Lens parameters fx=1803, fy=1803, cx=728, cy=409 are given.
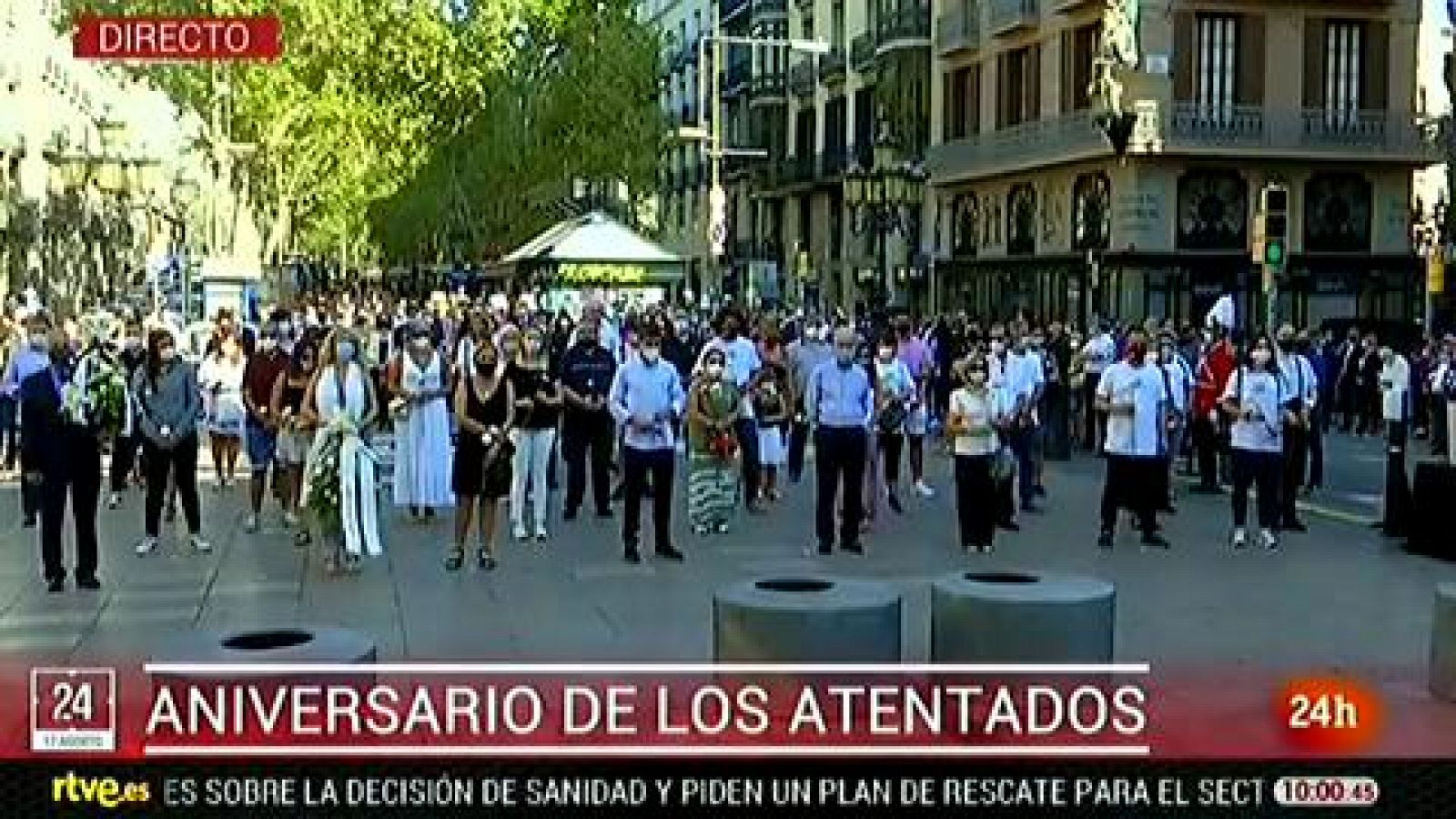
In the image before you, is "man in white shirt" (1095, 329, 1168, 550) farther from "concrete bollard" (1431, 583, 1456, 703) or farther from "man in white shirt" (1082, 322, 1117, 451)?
"concrete bollard" (1431, 583, 1456, 703)

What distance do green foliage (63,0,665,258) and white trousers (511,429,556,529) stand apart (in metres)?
21.7

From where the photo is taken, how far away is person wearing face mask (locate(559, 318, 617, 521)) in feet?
50.2

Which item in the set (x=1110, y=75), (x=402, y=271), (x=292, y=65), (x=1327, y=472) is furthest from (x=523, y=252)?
(x=402, y=271)

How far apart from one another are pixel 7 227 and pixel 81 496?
82.7 feet

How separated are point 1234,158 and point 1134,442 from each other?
25428 millimetres

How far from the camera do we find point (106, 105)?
11.8 metres

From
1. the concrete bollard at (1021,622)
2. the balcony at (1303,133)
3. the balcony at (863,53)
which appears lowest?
the concrete bollard at (1021,622)

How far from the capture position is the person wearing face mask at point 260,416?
14492mm

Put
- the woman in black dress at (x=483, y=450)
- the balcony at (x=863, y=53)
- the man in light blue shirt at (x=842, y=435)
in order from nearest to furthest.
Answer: the woman in black dress at (x=483, y=450) < the man in light blue shirt at (x=842, y=435) < the balcony at (x=863, y=53)

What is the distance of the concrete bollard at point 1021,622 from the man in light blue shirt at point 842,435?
544 cm

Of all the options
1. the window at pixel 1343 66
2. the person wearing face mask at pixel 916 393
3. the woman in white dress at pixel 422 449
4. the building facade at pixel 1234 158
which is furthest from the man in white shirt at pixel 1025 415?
the window at pixel 1343 66

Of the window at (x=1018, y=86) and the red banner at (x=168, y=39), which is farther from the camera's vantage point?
the window at (x=1018, y=86)

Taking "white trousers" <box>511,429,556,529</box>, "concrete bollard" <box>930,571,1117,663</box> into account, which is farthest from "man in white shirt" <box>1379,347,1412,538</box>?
"concrete bollard" <box>930,571,1117,663</box>

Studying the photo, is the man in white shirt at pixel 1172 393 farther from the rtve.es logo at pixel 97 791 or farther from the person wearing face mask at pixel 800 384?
the rtve.es logo at pixel 97 791
